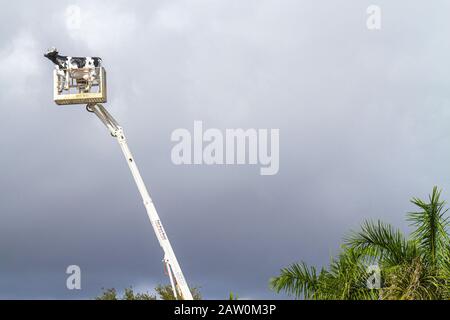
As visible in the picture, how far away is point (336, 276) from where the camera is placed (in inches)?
768

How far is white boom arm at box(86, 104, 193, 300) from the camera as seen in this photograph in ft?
64.5

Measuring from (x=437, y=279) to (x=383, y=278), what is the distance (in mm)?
1420

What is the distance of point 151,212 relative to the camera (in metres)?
20.0

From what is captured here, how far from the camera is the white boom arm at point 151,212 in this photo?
64.5 feet

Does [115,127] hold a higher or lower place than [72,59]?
lower
